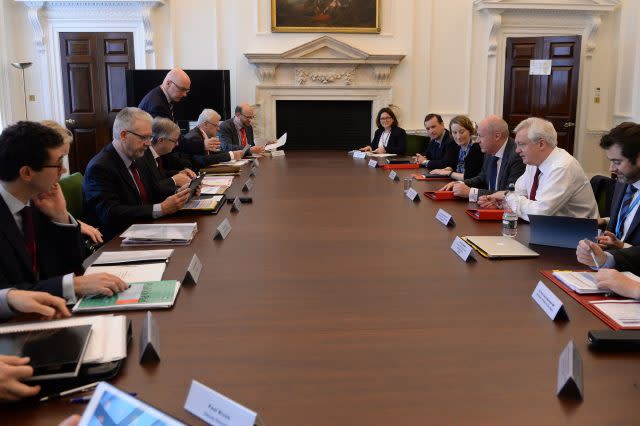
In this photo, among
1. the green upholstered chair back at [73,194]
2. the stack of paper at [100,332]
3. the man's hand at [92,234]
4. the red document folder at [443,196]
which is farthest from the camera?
the red document folder at [443,196]

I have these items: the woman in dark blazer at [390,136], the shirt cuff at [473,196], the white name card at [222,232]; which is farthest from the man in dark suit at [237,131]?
the white name card at [222,232]

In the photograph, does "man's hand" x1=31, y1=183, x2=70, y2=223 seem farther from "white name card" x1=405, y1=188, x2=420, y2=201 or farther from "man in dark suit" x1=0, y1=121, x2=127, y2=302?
"white name card" x1=405, y1=188, x2=420, y2=201

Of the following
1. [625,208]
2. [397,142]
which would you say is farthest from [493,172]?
[397,142]

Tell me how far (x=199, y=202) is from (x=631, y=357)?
2.63 meters

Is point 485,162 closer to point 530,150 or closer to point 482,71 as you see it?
point 530,150

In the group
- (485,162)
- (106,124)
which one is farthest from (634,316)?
(106,124)

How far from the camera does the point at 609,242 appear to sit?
2.55 metres

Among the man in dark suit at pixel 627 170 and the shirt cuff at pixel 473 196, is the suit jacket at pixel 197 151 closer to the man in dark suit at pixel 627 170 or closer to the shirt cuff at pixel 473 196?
the shirt cuff at pixel 473 196

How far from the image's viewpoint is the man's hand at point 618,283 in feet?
6.12

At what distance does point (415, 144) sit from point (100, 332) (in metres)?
6.57

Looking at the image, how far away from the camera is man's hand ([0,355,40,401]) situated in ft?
4.08

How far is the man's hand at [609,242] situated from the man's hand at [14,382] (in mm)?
2214

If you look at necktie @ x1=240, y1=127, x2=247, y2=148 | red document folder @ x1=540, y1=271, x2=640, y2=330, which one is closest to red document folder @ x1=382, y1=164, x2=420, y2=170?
necktie @ x1=240, y1=127, x2=247, y2=148

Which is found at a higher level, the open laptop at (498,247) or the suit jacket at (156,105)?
the suit jacket at (156,105)
